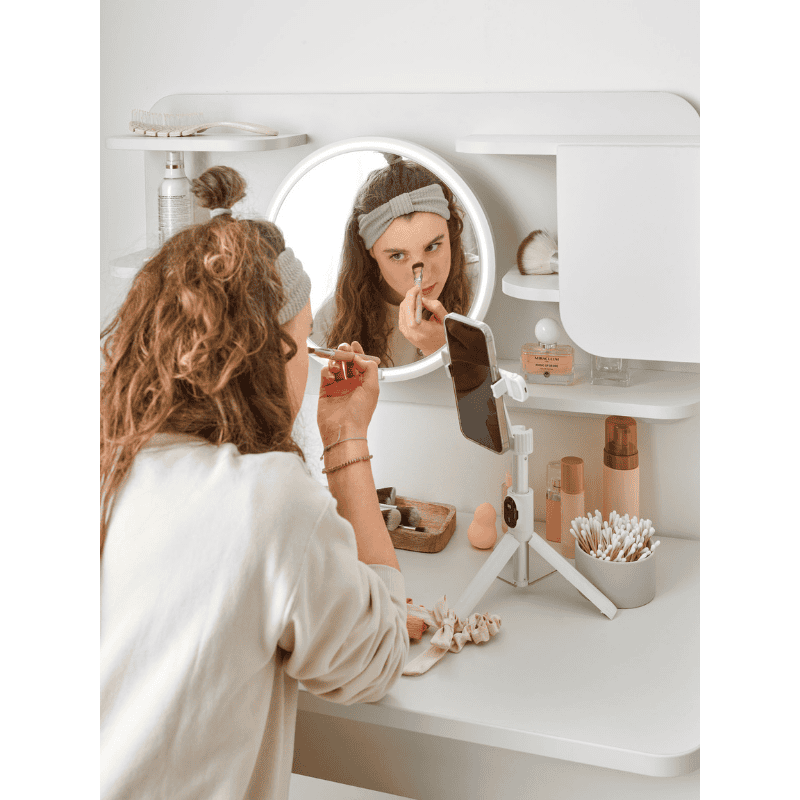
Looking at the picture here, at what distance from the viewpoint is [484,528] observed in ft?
4.43

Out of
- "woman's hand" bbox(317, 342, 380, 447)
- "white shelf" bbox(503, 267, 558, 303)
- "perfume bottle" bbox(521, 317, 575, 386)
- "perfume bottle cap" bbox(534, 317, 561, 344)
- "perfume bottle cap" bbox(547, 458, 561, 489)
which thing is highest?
"white shelf" bbox(503, 267, 558, 303)

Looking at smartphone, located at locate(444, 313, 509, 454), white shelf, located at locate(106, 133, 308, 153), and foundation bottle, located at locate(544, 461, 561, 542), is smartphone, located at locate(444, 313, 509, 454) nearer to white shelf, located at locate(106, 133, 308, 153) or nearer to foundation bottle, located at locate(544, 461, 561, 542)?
foundation bottle, located at locate(544, 461, 561, 542)

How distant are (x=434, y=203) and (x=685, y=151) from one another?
A: 0.35 metres

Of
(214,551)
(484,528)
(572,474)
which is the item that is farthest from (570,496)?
(214,551)

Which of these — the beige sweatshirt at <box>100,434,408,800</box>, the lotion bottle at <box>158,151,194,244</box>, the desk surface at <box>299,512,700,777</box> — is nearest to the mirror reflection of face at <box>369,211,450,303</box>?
the lotion bottle at <box>158,151,194,244</box>

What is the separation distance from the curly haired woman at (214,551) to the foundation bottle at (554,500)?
50cm

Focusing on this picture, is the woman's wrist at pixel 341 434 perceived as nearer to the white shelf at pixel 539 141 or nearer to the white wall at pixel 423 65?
the white wall at pixel 423 65

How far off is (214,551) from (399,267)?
63 centimetres

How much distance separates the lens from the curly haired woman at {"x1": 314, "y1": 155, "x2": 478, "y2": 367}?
1260 millimetres

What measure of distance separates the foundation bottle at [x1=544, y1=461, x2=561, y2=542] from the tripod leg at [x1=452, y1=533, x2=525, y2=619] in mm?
174

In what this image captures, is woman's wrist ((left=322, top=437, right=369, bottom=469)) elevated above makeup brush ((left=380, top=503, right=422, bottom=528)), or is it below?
above

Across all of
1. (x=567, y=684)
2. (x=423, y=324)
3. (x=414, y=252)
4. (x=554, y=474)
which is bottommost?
(x=567, y=684)

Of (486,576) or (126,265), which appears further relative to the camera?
(126,265)

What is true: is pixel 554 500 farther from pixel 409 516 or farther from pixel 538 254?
pixel 538 254
